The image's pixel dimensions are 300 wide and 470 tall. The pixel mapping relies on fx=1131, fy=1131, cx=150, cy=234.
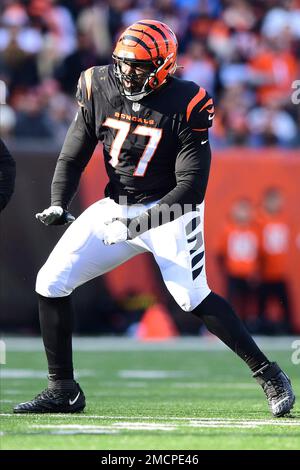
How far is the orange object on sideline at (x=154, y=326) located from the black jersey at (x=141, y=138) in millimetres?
5844

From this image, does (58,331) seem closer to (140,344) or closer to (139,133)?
(139,133)

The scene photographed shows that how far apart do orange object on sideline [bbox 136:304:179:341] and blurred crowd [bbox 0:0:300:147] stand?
1.92 metres

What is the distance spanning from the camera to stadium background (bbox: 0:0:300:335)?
11055 mm

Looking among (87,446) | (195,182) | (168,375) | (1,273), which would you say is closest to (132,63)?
(195,182)

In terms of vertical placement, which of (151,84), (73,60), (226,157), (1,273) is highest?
(151,84)

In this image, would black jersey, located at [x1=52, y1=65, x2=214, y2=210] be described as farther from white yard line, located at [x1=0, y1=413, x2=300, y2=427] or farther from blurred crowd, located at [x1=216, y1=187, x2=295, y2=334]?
blurred crowd, located at [x1=216, y1=187, x2=295, y2=334]

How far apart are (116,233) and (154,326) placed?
620 centimetres

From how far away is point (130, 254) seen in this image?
5234mm

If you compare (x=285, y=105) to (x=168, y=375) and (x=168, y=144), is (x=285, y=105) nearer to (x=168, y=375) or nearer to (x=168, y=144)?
(x=168, y=375)

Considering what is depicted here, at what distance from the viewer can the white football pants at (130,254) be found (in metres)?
5.11

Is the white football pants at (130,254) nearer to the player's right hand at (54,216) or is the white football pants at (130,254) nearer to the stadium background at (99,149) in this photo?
the player's right hand at (54,216)

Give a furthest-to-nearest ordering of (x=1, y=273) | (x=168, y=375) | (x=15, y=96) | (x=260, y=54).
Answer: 1. (x=260, y=54)
2. (x=15, y=96)
3. (x=1, y=273)
4. (x=168, y=375)

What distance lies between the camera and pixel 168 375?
319 inches

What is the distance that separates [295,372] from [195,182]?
3.54 metres
